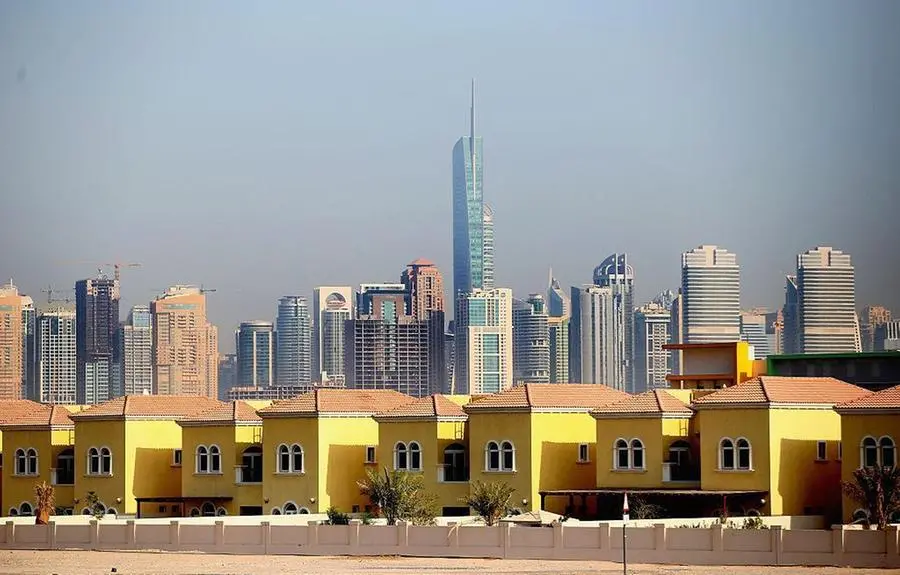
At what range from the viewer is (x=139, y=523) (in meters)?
62.0

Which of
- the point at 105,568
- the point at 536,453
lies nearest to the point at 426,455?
the point at 536,453

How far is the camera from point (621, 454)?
2618 inches

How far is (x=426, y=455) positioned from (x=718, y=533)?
1907cm

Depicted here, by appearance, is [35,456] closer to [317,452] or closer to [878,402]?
[317,452]

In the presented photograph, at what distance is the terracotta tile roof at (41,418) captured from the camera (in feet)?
264

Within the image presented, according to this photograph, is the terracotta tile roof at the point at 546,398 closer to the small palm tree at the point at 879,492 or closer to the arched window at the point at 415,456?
the arched window at the point at 415,456

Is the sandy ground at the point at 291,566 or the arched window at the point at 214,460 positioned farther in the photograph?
the arched window at the point at 214,460

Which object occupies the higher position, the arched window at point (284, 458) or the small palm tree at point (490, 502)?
the arched window at point (284, 458)

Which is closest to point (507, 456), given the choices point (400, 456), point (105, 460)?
point (400, 456)

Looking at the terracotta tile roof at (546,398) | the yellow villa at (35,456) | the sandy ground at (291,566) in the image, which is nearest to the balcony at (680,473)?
the terracotta tile roof at (546,398)

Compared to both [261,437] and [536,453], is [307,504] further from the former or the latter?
[536,453]

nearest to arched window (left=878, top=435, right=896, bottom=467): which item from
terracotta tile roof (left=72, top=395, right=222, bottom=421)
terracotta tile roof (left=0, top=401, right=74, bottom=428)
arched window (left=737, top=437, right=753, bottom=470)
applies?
arched window (left=737, top=437, right=753, bottom=470)

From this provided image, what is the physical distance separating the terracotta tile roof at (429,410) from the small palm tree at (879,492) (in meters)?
16.5

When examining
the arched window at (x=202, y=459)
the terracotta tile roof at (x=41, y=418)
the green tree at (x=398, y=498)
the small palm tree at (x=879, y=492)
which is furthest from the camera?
the terracotta tile roof at (x=41, y=418)
